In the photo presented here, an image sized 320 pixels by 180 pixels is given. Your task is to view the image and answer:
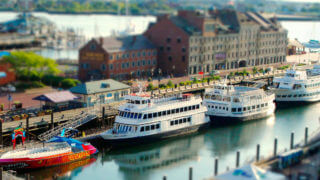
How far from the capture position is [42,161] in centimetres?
4494

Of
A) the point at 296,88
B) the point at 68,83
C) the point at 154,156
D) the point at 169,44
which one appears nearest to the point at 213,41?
the point at 169,44

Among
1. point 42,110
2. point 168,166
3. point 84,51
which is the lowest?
point 168,166

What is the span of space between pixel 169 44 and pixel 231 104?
98.8 feet

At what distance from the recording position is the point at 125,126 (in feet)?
169

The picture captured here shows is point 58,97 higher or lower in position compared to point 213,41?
lower

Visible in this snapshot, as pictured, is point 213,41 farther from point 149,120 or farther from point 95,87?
point 149,120

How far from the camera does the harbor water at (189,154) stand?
44.5 meters

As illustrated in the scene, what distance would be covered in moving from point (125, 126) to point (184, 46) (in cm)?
3772

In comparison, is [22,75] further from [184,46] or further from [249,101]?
[249,101]

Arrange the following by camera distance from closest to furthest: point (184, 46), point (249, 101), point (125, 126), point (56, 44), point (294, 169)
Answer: point (294, 169)
point (125, 126)
point (249, 101)
point (184, 46)
point (56, 44)

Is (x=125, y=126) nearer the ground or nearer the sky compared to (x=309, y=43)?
nearer the ground

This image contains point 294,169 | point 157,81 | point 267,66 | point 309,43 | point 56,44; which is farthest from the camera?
point 56,44

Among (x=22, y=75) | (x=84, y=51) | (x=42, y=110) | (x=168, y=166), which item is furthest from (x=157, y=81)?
(x=168, y=166)

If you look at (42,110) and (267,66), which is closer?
(42,110)
